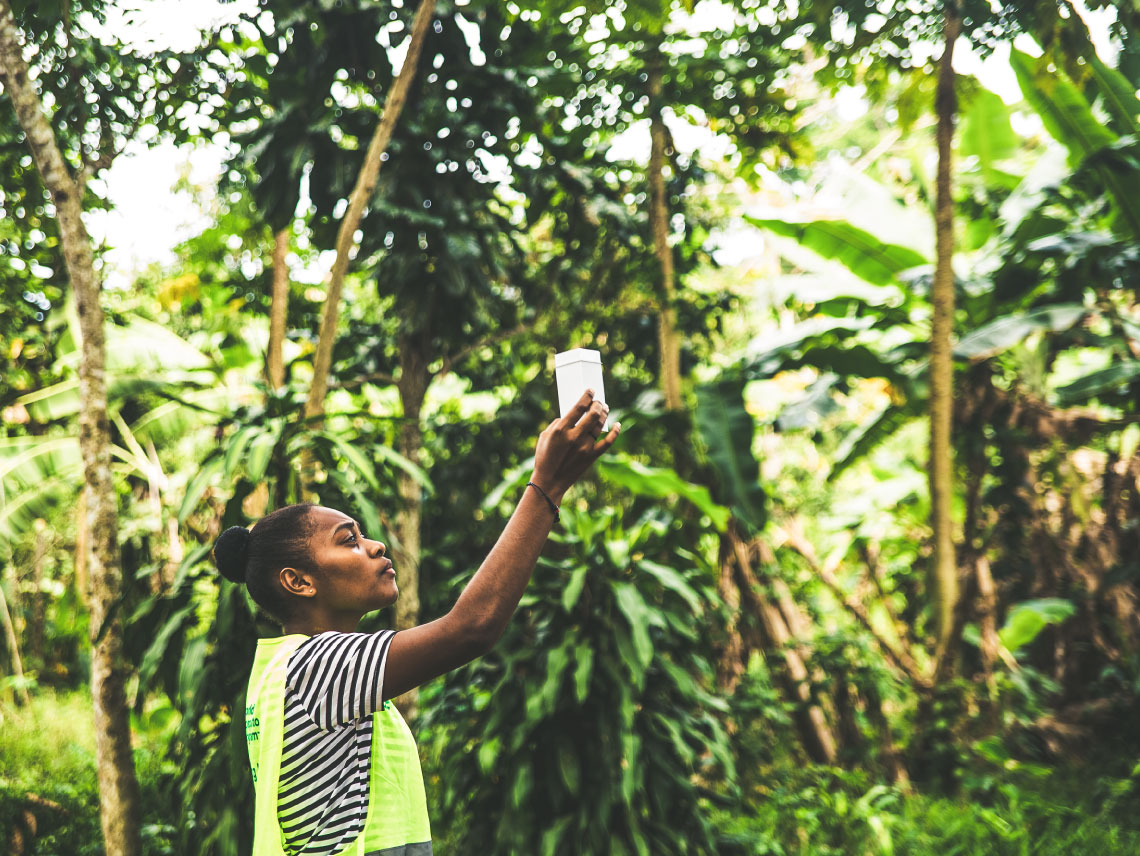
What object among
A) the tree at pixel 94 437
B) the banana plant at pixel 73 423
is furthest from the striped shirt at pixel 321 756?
the banana plant at pixel 73 423

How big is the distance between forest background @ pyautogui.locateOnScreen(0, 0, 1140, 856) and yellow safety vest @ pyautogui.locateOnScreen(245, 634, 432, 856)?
1.54 metres

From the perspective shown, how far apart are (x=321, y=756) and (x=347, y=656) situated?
0.21 meters

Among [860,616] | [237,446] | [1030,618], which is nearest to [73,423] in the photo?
[237,446]

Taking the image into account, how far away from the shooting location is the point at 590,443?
1.23 meters

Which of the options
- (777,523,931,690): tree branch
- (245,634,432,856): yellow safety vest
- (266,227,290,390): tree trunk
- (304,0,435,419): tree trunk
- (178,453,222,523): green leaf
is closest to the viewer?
(245,634,432,856): yellow safety vest

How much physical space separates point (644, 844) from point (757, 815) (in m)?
1.52

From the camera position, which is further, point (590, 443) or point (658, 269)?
point (658, 269)

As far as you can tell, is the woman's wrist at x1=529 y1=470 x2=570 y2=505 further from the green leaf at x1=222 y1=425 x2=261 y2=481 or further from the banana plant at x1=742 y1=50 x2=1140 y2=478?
the banana plant at x1=742 y1=50 x2=1140 y2=478

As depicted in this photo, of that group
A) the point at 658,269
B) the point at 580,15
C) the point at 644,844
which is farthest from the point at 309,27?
the point at 644,844

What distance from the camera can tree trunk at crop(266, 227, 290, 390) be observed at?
458 cm

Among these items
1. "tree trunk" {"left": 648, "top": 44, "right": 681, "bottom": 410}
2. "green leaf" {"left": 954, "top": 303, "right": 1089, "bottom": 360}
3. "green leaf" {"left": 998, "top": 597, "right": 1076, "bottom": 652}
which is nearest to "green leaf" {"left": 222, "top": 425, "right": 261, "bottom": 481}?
"tree trunk" {"left": 648, "top": 44, "right": 681, "bottom": 410}

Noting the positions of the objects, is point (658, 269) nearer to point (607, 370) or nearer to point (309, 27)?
point (607, 370)

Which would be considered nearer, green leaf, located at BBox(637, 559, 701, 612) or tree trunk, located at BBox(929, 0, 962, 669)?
green leaf, located at BBox(637, 559, 701, 612)

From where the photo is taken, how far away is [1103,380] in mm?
4840
